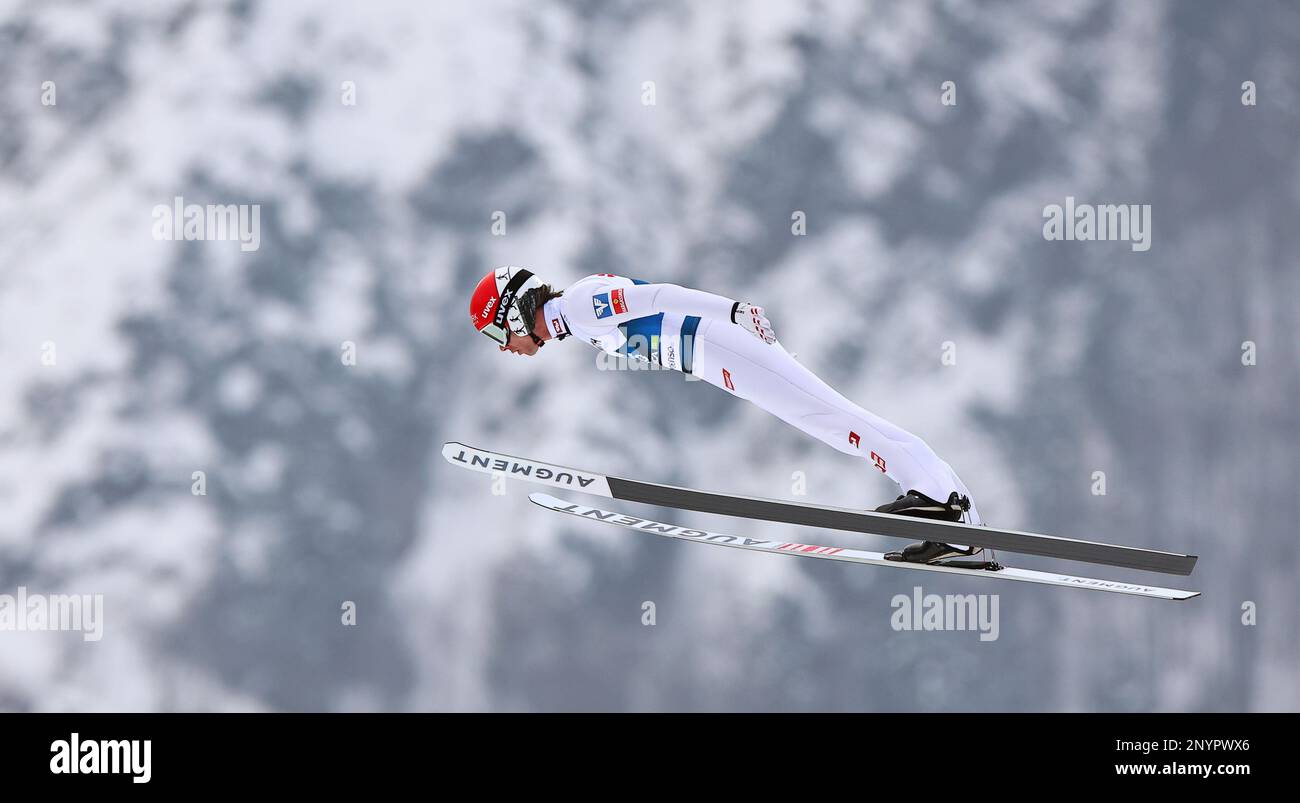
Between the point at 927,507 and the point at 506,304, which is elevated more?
the point at 506,304

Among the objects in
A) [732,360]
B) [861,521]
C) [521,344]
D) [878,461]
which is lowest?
[861,521]

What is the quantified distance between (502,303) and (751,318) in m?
1.98

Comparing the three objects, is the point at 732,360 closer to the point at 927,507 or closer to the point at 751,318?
the point at 751,318

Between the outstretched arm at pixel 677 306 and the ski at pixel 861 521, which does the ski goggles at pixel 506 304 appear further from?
the ski at pixel 861 521

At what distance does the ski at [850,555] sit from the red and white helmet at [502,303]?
206cm

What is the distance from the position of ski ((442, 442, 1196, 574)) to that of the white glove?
108cm

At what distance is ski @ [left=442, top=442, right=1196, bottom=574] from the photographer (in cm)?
716

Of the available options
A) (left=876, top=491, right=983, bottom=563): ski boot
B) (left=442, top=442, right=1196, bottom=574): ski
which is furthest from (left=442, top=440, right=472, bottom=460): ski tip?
(left=876, top=491, right=983, bottom=563): ski boot

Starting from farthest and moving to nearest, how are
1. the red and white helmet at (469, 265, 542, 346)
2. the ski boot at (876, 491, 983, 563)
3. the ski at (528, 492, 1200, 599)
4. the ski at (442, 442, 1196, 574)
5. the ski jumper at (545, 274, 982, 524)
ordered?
the red and white helmet at (469, 265, 542, 346) < the ski at (528, 492, 1200, 599) < the ski jumper at (545, 274, 982, 524) < the ski boot at (876, 491, 983, 563) < the ski at (442, 442, 1196, 574)

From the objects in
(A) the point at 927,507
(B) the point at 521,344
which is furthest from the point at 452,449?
(A) the point at 927,507

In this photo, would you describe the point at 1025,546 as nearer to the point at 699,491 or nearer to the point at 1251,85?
the point at 699,491

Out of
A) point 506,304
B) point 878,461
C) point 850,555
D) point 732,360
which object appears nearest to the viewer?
point 878,461

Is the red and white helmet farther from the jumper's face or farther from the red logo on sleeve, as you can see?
the red logo on sleeve

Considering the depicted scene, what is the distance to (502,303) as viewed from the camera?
8422 mm
